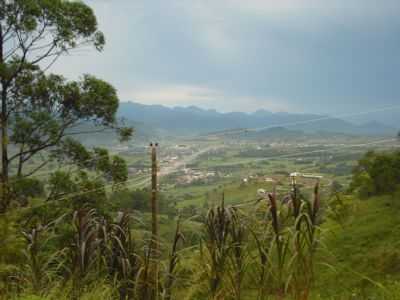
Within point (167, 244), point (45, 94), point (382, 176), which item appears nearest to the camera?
point (167, 244)

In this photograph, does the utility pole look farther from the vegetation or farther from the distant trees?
the distant trees

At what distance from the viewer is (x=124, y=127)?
9266 mm

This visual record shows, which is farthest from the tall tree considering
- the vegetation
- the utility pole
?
the utility pole

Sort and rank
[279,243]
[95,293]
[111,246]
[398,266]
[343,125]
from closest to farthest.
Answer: [279,243], [95,293], [111,246], [398,266], [343,125]

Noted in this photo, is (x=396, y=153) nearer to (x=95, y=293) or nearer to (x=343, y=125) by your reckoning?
(x=95, y=293)

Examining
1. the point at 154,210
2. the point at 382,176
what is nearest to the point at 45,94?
the point at 154,210

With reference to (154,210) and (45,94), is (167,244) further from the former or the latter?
(45,94)

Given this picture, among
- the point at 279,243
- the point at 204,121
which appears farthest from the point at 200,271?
the point at 204,121

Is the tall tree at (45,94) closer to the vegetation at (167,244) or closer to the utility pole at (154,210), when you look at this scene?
the vegetation at (167,244)

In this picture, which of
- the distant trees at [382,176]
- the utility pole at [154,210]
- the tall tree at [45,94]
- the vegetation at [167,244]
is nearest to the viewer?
the vegetation at [167,244]

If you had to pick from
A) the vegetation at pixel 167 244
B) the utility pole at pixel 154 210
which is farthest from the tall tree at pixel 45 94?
the utility pole at pixel 154 210

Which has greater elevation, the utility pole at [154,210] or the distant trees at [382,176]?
the utility pole at [154,210]

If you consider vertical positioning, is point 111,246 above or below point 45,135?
below

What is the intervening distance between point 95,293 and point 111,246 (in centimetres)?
43
